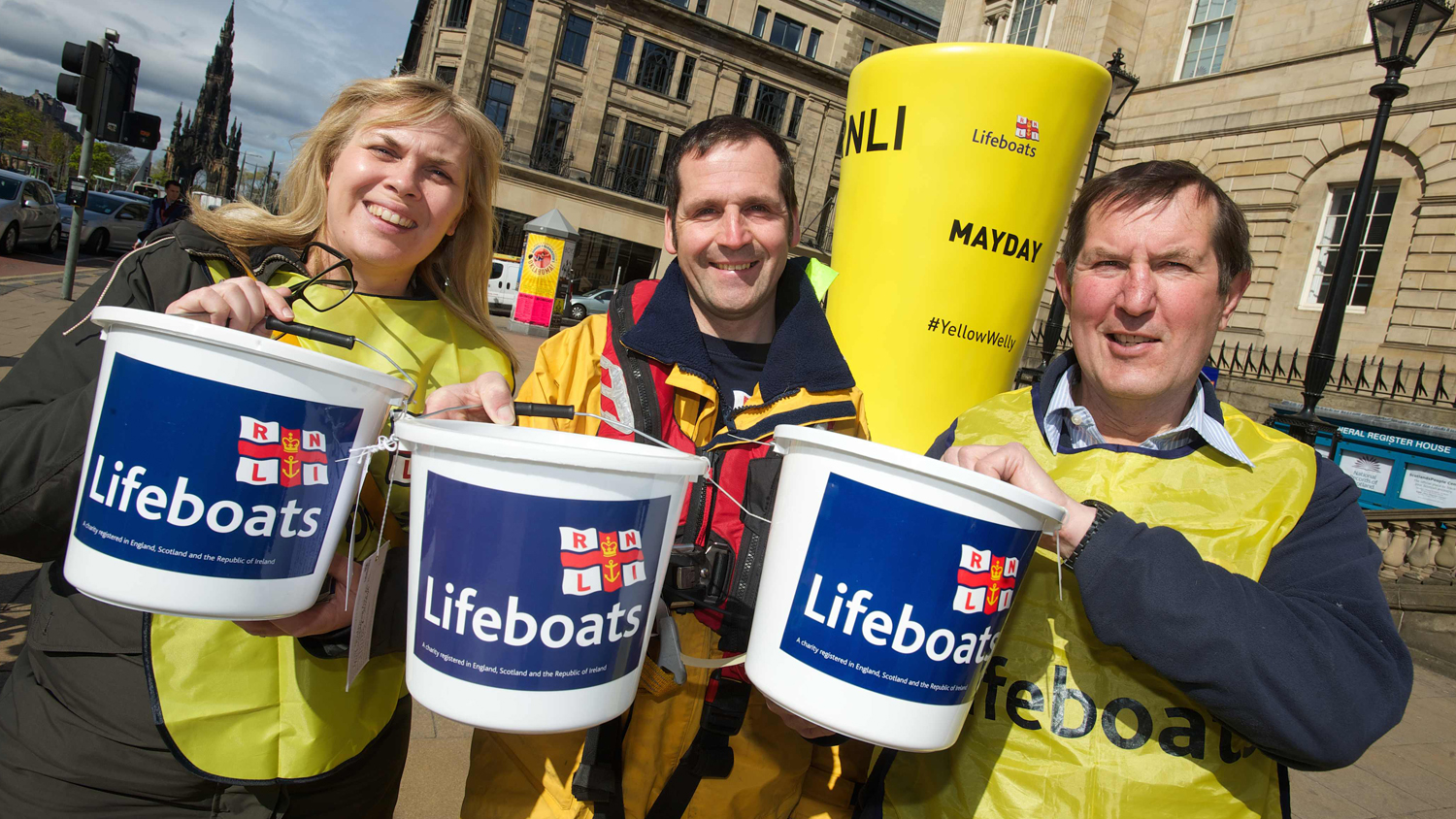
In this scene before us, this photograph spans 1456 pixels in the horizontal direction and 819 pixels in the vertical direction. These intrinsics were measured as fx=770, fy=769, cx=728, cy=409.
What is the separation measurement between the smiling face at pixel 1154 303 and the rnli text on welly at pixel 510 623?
1143 mm

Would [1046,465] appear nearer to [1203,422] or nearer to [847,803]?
[1203,422]

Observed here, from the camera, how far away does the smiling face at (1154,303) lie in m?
1.55

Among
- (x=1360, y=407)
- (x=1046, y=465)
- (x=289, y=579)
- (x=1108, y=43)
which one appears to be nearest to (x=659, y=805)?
(x=289, y=579)

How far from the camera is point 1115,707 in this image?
1419 mm

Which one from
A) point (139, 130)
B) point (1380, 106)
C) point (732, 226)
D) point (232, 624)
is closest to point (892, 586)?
point (732, 226)

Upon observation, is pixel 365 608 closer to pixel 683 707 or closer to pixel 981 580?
pixel 683 707

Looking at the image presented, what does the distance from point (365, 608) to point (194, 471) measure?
0.37m

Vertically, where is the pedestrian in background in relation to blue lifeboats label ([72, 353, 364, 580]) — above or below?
above

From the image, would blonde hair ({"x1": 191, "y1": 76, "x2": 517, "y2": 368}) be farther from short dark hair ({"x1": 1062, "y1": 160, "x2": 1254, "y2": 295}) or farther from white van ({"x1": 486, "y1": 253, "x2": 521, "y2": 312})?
white van ({"x1": 486, "y1": 253, "x2": 521, "y2": 312})

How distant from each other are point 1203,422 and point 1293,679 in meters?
0.53

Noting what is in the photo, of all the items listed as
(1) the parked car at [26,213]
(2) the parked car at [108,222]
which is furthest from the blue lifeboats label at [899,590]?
(2) the parked car at [108,222]

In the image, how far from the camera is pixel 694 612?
158 cm

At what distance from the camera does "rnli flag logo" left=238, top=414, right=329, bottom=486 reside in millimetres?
1146

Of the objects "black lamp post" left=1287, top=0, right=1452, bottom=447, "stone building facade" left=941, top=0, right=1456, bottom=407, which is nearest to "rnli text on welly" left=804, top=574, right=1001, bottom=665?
"black lamp post" left=1287, top=0, right=1452, bottom=447
